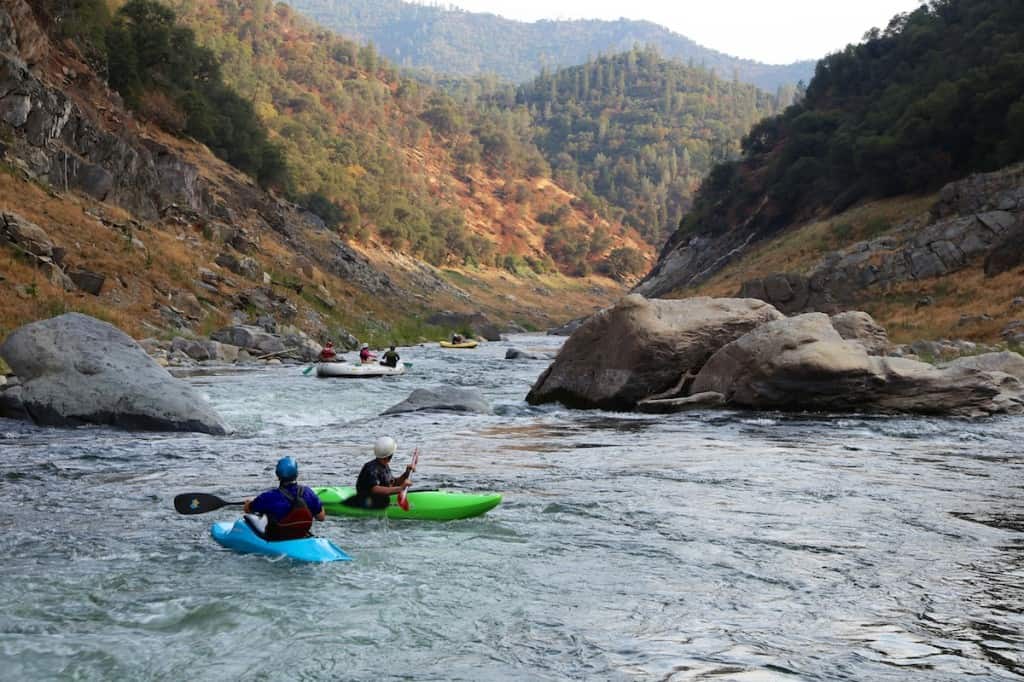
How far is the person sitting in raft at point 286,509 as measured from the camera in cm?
870

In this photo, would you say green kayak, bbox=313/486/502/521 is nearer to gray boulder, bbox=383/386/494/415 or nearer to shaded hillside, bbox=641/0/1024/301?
gray boulder, bbox=383/386/494/415

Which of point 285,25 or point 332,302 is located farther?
point 285,25

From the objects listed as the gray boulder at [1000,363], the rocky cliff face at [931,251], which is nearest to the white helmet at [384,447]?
the gray boulder at [1000,363]

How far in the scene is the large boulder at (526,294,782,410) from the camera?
2092 centimetres

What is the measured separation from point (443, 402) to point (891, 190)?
50.0 metres

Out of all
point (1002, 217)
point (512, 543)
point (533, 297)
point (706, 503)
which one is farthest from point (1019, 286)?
point (533, 297)

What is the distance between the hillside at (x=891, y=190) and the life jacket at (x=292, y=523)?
1083 inches

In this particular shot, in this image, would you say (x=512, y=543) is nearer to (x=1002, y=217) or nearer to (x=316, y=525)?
(x=316, y=525)

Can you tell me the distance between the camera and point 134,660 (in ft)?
19.9

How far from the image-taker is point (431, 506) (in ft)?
33.3

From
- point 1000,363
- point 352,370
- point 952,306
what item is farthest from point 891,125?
point 352,370

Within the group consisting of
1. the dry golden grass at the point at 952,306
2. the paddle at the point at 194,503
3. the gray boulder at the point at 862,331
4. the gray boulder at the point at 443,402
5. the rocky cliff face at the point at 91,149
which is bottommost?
the paddle at the point at 194,503

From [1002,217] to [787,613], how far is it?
38476 millimetres

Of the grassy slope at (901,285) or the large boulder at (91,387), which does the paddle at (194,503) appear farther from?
the grassy slope at (901,285)
